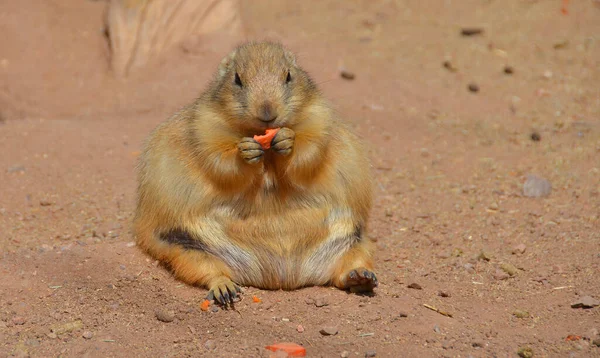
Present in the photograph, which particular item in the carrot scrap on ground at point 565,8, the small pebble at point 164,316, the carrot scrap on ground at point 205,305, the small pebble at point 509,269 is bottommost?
the small pebble at point 509,269

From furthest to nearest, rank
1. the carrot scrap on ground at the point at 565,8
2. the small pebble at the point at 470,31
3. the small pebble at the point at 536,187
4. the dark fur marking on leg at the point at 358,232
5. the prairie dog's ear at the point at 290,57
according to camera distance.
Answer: the carrot scrap on ground at the point at 565,8
the small pebble at the point at 470,31
the small pebble at the point at 536,187
the dark fur marking on leg at the point at 358,232
the prairie dog's ear at the point at 290,57

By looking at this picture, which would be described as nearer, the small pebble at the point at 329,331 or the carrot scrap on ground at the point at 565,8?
the small pebble at the point at 329,331

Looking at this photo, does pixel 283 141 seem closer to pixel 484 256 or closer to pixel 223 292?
pixel 223 292

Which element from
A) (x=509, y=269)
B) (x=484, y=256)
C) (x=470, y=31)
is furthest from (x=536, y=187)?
(x=470, y=31)

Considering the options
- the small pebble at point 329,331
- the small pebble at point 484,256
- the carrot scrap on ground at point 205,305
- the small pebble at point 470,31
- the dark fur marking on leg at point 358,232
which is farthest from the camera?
the small pebble at point 470,31

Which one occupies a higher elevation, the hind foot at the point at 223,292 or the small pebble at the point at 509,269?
the hind foot at the point at 223,292

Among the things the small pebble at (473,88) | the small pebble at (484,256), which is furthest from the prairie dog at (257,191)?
the small pebble at (473,88)

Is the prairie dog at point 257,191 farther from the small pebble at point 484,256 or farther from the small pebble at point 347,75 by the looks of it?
the small pebble at point 347,75

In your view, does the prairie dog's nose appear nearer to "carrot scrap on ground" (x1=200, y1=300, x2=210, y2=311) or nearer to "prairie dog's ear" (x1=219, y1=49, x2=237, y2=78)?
"prairie dog's ear" (x1=219, y1=49, x2=237, y2=78)
